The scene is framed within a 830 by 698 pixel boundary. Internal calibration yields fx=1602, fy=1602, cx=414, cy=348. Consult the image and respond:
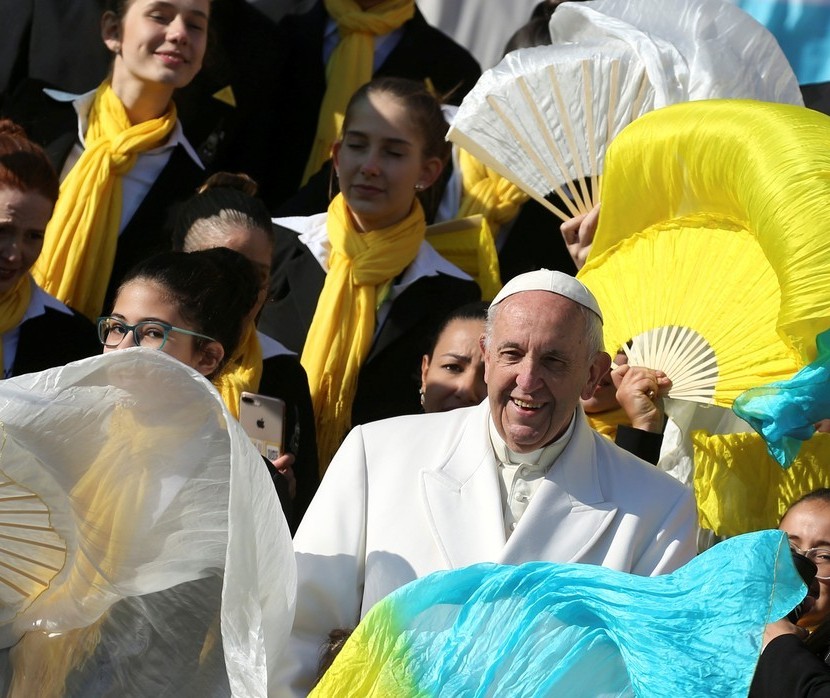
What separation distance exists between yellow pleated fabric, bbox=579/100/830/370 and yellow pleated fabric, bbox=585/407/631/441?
0.27 m

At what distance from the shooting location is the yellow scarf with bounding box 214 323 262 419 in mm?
4191

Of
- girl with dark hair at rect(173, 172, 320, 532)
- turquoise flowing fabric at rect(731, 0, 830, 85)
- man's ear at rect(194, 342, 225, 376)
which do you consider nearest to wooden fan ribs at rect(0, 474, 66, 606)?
man's ear at rect(194, 342, 225, 376)

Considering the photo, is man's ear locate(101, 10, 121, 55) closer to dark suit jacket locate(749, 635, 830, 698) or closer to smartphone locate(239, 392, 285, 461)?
smartphone locate(239, 392, 285, 461)

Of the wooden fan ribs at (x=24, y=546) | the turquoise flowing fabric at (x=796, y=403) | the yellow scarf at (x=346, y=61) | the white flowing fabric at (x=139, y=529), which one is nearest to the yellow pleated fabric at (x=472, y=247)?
the yellow scarf at (x=346, y=61)

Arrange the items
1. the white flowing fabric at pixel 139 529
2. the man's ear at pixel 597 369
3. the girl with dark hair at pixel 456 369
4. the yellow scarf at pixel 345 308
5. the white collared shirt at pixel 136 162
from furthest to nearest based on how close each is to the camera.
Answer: the white collared shirt at pixel 136 162 → the yellow scarf at pixel 345 308 → the girl with dark hair at pixel 456 369 → the man's ear at pixel 597 369 → the white flowing fabric at pixel 139 529

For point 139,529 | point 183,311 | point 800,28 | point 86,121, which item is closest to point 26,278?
point 183,311

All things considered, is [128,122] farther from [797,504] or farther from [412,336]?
[797,504]

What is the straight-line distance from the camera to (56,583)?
10.3 ft

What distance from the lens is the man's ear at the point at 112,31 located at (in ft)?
17.3

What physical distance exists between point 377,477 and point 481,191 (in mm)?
2112

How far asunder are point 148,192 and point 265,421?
149 cm

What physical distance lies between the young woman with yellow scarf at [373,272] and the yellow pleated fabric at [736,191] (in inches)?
34.0

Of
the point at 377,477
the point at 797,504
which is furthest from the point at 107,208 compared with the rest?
the point at 797,504

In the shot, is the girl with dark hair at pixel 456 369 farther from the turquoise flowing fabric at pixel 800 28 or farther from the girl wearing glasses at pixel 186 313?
the turquoise flowing fabric at pixel 800 28
